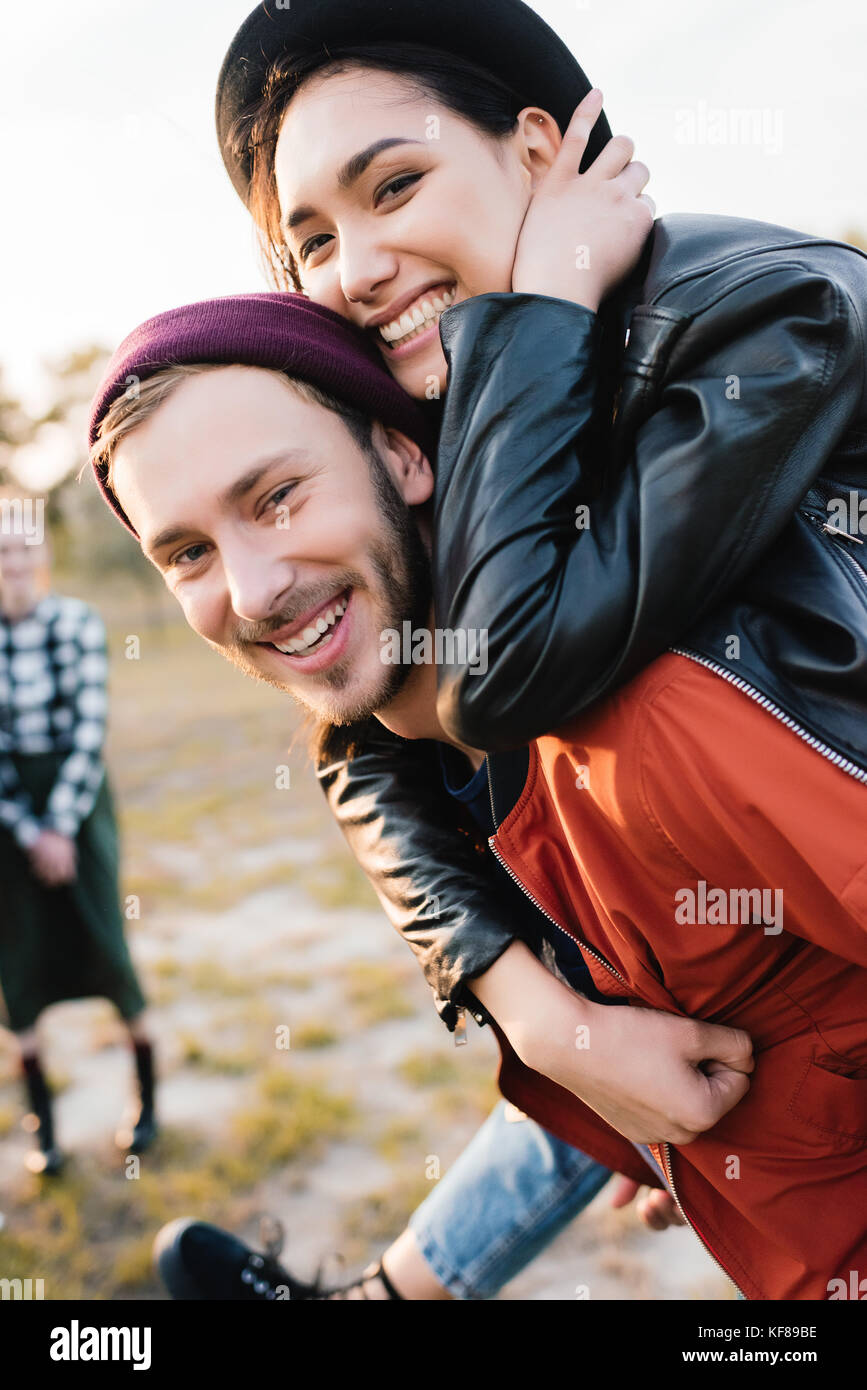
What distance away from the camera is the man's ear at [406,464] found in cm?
207

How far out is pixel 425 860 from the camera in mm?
2154

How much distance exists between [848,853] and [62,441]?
32.4m

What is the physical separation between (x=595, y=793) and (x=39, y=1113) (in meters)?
3.58

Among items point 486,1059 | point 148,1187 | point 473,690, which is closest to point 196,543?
point 473,690

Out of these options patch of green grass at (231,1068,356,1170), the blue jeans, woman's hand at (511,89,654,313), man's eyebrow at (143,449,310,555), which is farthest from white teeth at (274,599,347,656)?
patch of green grass at (231,1068,356,1170)

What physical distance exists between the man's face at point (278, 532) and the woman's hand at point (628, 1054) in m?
0.60

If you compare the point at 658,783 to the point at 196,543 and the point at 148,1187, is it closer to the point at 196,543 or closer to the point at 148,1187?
the point at 196,543

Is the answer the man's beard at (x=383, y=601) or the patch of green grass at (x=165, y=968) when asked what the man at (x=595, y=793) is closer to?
the man's beard at (x=383, y=601)

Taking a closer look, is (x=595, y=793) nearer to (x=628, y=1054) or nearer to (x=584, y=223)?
(x=628, y=1054)

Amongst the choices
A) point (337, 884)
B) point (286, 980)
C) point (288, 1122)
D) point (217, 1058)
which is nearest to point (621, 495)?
point (288, 1122)

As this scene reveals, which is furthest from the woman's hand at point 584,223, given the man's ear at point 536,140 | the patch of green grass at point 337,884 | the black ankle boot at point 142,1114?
the patch of green grass at point 337,884

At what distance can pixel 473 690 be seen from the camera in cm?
155

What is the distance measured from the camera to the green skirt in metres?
4.36
